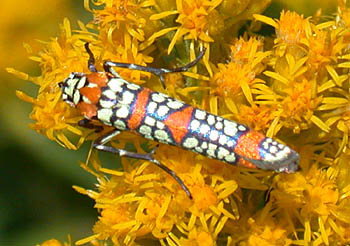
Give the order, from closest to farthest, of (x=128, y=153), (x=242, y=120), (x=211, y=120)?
(x=211, y=120)
(x=242, y=120)
(x=128, y=153)

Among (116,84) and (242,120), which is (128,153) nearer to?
(116,84)

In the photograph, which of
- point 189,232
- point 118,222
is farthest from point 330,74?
point 118,222

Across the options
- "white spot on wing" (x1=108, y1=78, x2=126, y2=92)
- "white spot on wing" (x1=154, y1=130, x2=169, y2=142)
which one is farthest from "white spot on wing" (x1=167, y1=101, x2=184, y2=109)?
"white spot on wing" (x1=108, y1=78, x2=126, y2=92)

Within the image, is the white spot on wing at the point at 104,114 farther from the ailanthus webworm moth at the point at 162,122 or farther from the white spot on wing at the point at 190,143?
the white spot on wing at the point at 190,143

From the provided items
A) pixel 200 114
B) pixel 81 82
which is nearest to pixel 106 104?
pixel 81 82

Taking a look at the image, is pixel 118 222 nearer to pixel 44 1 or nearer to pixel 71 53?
pixel 71 53

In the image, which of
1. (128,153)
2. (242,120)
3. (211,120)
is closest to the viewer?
(211,120)

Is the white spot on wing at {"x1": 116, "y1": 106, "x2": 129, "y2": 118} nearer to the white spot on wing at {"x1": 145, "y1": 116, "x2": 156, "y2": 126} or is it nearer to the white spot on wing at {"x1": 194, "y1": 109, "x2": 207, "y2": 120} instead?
the white spot on wing at {"x1": 145, "y1": 116, "x2": 156, "y2": 126}
